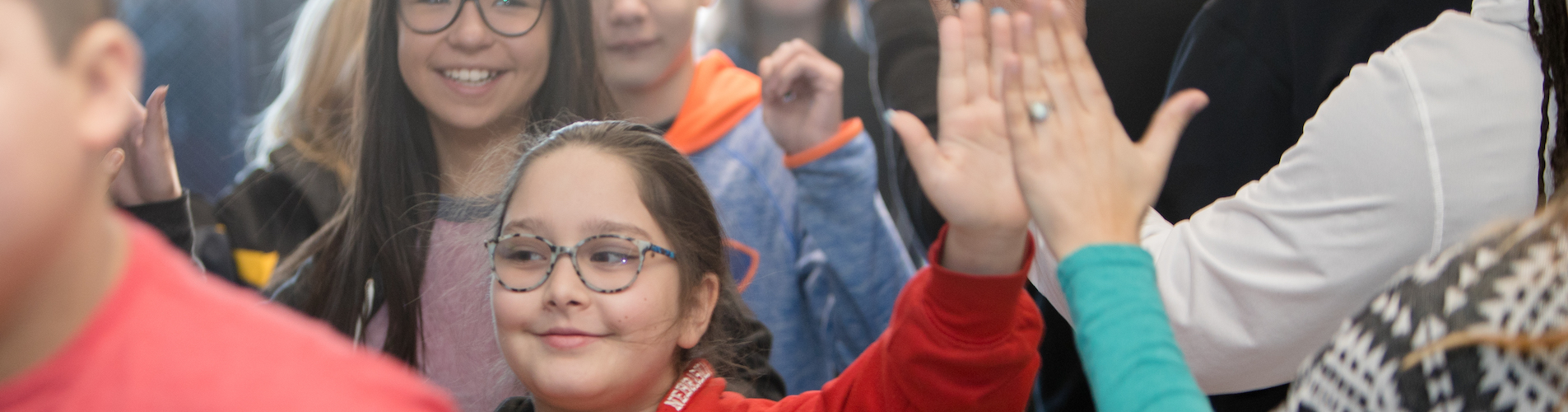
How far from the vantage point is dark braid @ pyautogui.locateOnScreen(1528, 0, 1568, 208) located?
0.82 metres

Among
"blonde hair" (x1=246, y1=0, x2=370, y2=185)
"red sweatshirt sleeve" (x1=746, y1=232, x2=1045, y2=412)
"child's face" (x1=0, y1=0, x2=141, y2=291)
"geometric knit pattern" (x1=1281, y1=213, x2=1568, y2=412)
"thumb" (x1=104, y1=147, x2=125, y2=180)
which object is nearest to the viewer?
"child's face" (x1=0, y1=0, x2=141, y2=291)

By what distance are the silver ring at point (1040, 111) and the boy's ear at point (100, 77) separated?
0.66 meters

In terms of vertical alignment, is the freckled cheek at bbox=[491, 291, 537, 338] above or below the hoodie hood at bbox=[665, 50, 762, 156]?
below

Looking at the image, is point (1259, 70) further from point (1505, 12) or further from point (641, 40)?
point (641, 40)

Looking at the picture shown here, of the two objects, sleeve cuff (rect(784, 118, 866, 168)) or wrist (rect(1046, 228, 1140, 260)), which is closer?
wrist (rect(1046, 228, 1140, 260))

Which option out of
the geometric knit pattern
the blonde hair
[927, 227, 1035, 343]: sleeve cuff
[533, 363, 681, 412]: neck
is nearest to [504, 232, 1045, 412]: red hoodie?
[927, 227, 1035, 343]: sleeve cuff

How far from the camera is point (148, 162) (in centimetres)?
139

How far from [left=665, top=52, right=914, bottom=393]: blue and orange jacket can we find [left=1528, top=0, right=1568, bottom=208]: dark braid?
0.79m

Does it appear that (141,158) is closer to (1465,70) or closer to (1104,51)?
(1104,51)

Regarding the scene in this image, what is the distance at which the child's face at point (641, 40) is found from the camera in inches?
54.3

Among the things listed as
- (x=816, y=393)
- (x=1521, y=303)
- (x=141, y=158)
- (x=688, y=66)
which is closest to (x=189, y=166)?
(x=141, y=158)

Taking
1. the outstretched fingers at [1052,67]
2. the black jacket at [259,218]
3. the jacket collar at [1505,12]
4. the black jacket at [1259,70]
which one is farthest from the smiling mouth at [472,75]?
the jacket collar at [1505,12]

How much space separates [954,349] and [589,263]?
39cm

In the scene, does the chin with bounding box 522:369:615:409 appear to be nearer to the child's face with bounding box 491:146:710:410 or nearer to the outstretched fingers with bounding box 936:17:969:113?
the child's face with bounding box 491:146:710:410
